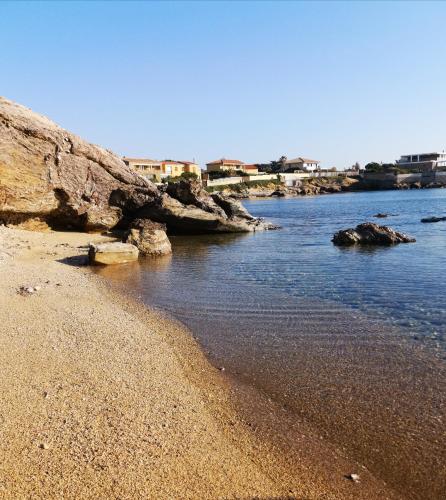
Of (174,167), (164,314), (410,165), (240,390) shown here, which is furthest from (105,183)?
(410,165)

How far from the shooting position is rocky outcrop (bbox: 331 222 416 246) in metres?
28.0

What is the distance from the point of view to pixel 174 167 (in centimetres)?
13250

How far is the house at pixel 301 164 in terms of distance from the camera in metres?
171

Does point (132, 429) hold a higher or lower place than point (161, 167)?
lower

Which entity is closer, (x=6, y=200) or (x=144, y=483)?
(x=144, y=483)

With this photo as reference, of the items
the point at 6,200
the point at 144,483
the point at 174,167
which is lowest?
the point at 144,483

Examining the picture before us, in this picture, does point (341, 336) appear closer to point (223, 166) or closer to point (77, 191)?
point (77, 191)

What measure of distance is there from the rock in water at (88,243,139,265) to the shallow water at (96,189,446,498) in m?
0.91

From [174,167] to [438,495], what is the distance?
131 meters

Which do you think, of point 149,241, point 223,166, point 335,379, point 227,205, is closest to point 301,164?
point 223,166

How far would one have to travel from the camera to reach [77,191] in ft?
102

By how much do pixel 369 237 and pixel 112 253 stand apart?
16.2 meters

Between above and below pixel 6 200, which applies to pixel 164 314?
below

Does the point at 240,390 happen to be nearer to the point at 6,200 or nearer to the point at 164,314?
the point at 164,314
